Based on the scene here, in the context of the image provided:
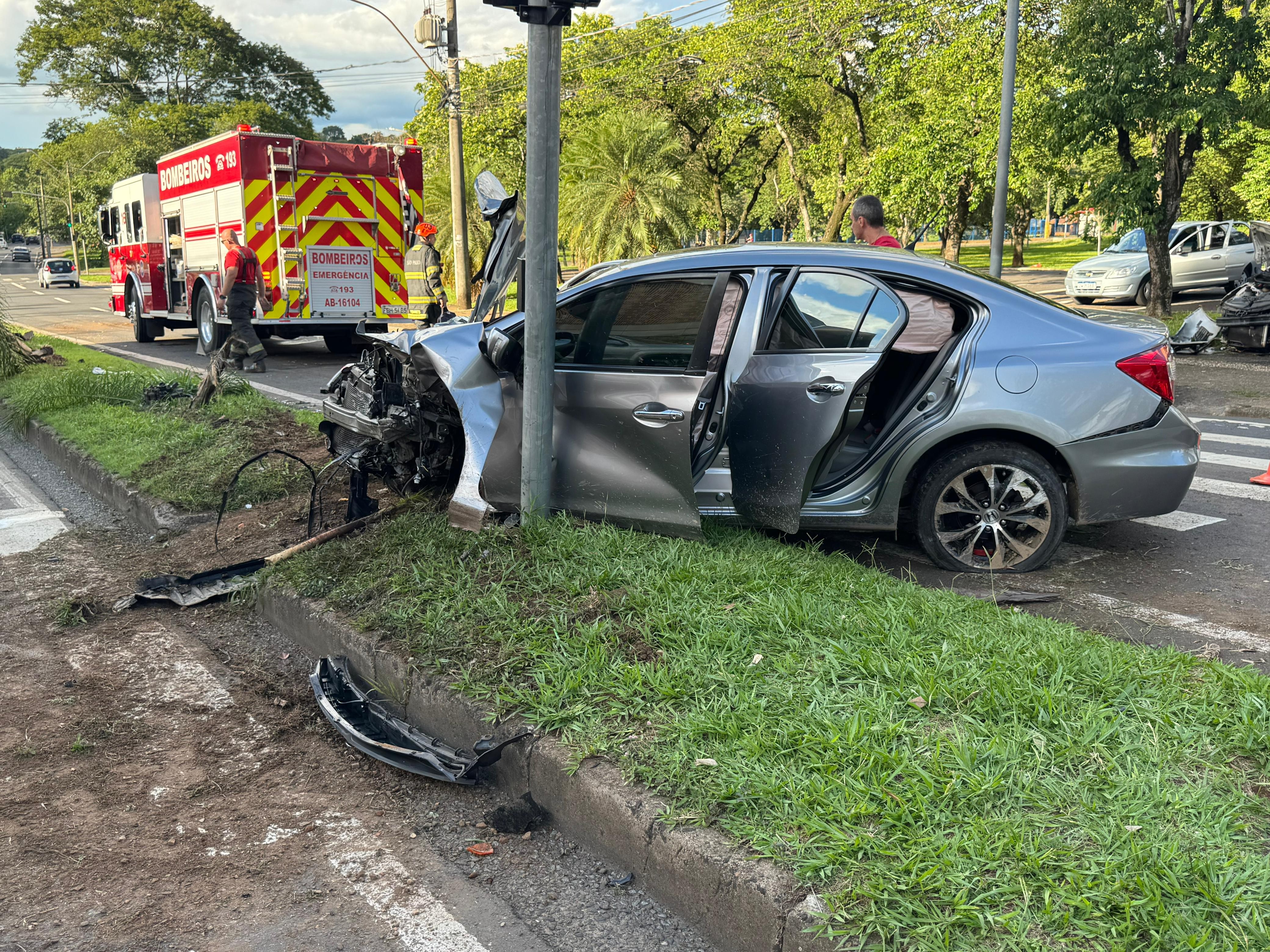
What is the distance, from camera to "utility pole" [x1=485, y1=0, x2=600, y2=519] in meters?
4.45

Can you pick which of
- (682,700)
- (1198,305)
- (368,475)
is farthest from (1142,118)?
(682,700)

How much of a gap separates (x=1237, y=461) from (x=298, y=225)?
39.0ft

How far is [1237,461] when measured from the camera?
7695 mm

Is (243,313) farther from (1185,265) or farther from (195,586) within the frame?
(1185,265)

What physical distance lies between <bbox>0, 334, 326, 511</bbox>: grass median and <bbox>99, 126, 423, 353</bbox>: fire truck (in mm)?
3630

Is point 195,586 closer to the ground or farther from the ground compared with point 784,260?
closer to the ground

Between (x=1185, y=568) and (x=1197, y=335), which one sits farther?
(x=1197, y=335)

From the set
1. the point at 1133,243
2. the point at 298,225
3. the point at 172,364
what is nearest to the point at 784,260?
the point at 298,225

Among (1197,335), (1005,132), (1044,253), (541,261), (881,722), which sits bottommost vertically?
(881,722)

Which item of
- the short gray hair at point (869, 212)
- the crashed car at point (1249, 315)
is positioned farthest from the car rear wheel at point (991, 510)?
the crashed car at point (1249, 315)

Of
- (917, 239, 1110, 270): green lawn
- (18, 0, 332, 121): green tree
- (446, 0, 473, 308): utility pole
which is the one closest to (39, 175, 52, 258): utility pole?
(18, 0, 332, 121): green tree

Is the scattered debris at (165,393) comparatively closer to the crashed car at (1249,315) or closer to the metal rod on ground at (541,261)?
the metal rod on ground at (541,261)

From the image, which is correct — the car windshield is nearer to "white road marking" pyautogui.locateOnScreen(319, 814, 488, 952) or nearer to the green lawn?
the green lawn

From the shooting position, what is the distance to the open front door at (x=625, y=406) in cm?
459
